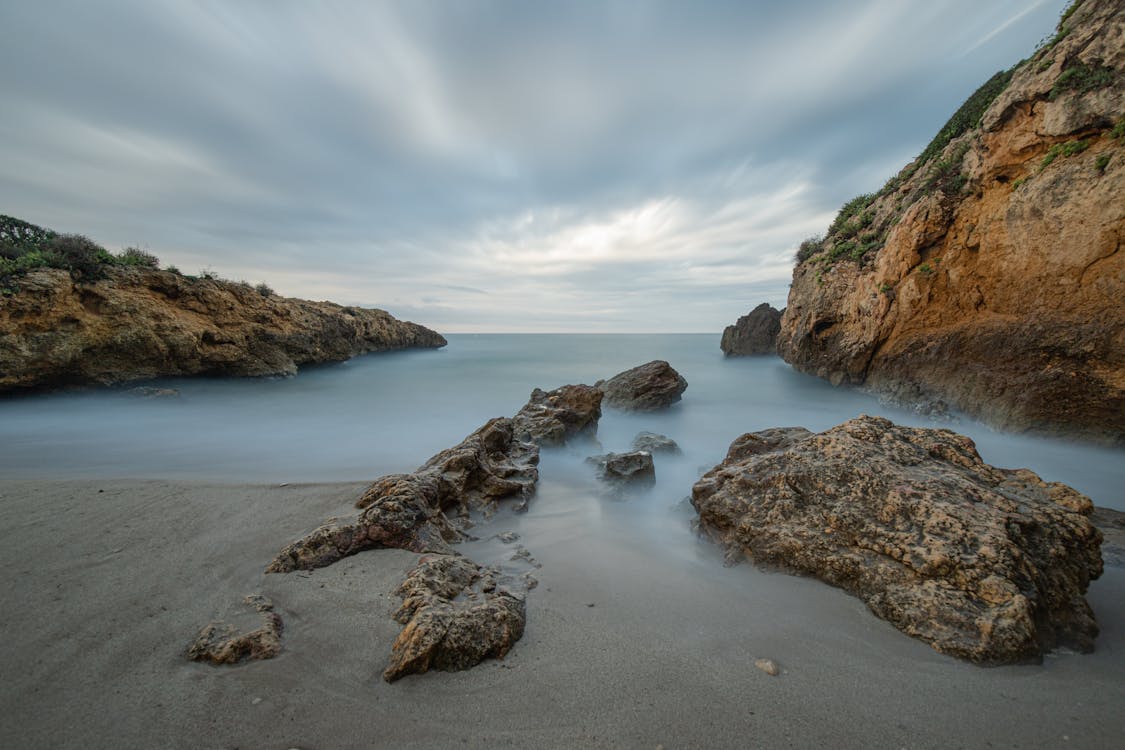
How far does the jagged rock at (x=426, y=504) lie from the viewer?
3092 mm

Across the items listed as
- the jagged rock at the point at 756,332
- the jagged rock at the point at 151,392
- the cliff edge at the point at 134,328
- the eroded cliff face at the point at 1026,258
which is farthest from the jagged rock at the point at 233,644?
the jagged rock at the point at 756,332

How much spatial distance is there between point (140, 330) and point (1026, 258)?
23.1 metres

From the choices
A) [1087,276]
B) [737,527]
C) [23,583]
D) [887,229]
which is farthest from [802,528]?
[887,229]

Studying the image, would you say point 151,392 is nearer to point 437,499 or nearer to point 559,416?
point 559,416

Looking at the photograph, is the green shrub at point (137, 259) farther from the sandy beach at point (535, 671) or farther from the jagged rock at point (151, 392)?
the sandy beach at point (535, 671)

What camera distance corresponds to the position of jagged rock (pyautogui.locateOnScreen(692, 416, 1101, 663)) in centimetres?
227

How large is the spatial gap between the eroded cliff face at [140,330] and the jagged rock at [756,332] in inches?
1016

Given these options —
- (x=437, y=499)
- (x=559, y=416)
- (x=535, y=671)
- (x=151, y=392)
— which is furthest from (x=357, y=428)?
(x=535, y=671)

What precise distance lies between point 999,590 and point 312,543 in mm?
4642

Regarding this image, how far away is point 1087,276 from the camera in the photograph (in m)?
6.68

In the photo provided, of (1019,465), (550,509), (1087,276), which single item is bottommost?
(1019,465)

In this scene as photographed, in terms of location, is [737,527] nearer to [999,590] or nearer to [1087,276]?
[999,590]

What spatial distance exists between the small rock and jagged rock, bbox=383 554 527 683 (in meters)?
1.39

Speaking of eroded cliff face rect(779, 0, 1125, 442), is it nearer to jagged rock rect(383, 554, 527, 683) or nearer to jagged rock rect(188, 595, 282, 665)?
jagged rock rect(383, 554, 527, 683)
